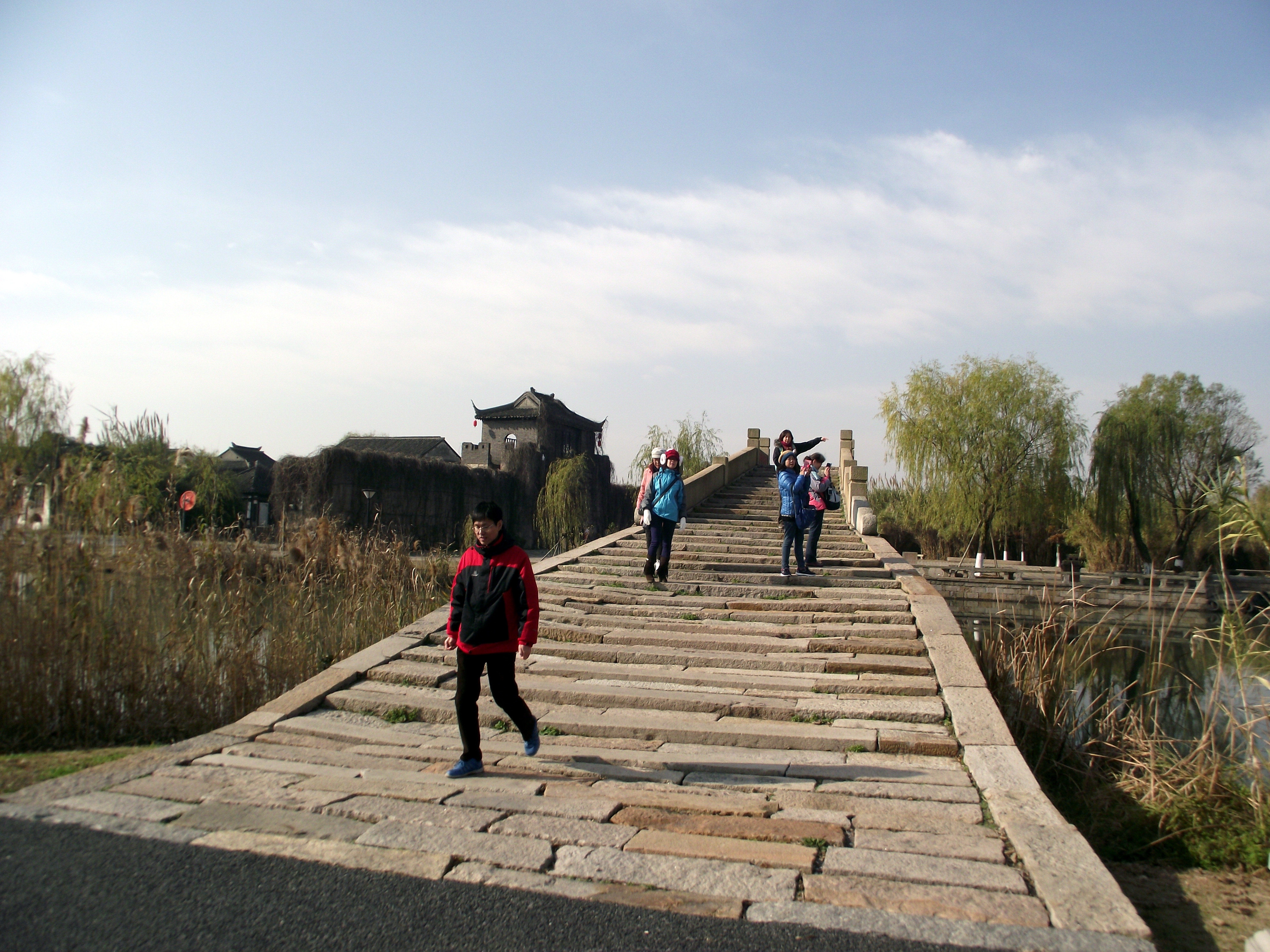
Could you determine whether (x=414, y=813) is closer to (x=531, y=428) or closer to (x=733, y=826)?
(x=733, y=826)

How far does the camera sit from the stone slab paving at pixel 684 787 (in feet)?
12.0

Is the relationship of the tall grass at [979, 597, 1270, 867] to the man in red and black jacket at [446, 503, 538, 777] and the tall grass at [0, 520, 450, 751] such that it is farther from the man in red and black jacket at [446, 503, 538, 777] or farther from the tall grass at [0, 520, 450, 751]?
the tall grass at [0, 520, 450, 751]

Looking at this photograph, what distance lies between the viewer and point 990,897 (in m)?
3.62

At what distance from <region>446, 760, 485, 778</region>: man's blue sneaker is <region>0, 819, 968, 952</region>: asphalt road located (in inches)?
52.1

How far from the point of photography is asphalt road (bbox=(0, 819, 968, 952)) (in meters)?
3.17

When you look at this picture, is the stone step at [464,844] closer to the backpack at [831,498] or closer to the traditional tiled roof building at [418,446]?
the backpack at [831,498]

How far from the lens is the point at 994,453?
107ft

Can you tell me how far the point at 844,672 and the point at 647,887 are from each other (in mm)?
4249

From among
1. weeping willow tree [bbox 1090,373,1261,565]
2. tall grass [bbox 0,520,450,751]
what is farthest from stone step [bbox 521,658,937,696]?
weeping willow tree [bbox 1090,373,1261,565]

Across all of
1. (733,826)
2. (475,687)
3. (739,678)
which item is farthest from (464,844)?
(739,678)

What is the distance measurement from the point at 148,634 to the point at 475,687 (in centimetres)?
319

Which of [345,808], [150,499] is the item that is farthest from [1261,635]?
[150,499]

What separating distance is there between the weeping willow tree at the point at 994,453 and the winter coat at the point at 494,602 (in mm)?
29932

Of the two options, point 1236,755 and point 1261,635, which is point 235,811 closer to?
point 1261,635
